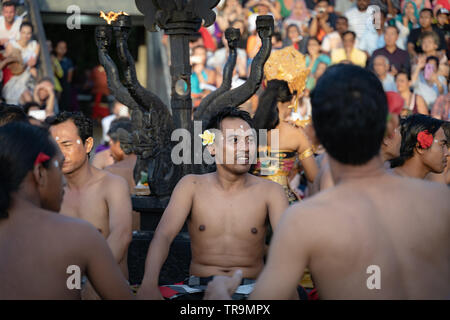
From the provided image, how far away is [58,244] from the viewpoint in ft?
8.56

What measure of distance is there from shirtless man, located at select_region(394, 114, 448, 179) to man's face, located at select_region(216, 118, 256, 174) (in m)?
1.40

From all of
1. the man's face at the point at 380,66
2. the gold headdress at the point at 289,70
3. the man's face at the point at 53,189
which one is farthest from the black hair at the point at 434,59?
the man's face at the point at 53,189

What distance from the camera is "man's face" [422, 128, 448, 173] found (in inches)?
193

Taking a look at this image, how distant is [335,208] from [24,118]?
3.11 meters

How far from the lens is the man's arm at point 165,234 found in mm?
3427

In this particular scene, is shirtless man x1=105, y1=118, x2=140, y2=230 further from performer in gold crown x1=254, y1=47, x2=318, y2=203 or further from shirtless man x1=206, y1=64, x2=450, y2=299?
shirtless man x1=206, y1=64, x2=450, y2=299

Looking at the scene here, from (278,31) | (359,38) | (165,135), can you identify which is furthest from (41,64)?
(165,135)

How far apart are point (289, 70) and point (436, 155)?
93.4 inches

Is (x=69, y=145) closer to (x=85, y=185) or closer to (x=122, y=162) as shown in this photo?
(x=85, y=185)

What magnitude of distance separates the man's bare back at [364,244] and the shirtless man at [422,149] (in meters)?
2.46

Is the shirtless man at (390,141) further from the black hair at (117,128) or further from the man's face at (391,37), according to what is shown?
the man's face at (391,37)

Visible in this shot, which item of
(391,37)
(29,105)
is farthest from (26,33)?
(391,37)

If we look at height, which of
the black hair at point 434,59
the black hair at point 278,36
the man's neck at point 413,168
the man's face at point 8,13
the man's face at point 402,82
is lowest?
the man's neck at point 413,168

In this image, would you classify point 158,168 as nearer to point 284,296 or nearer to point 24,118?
point 24,118
